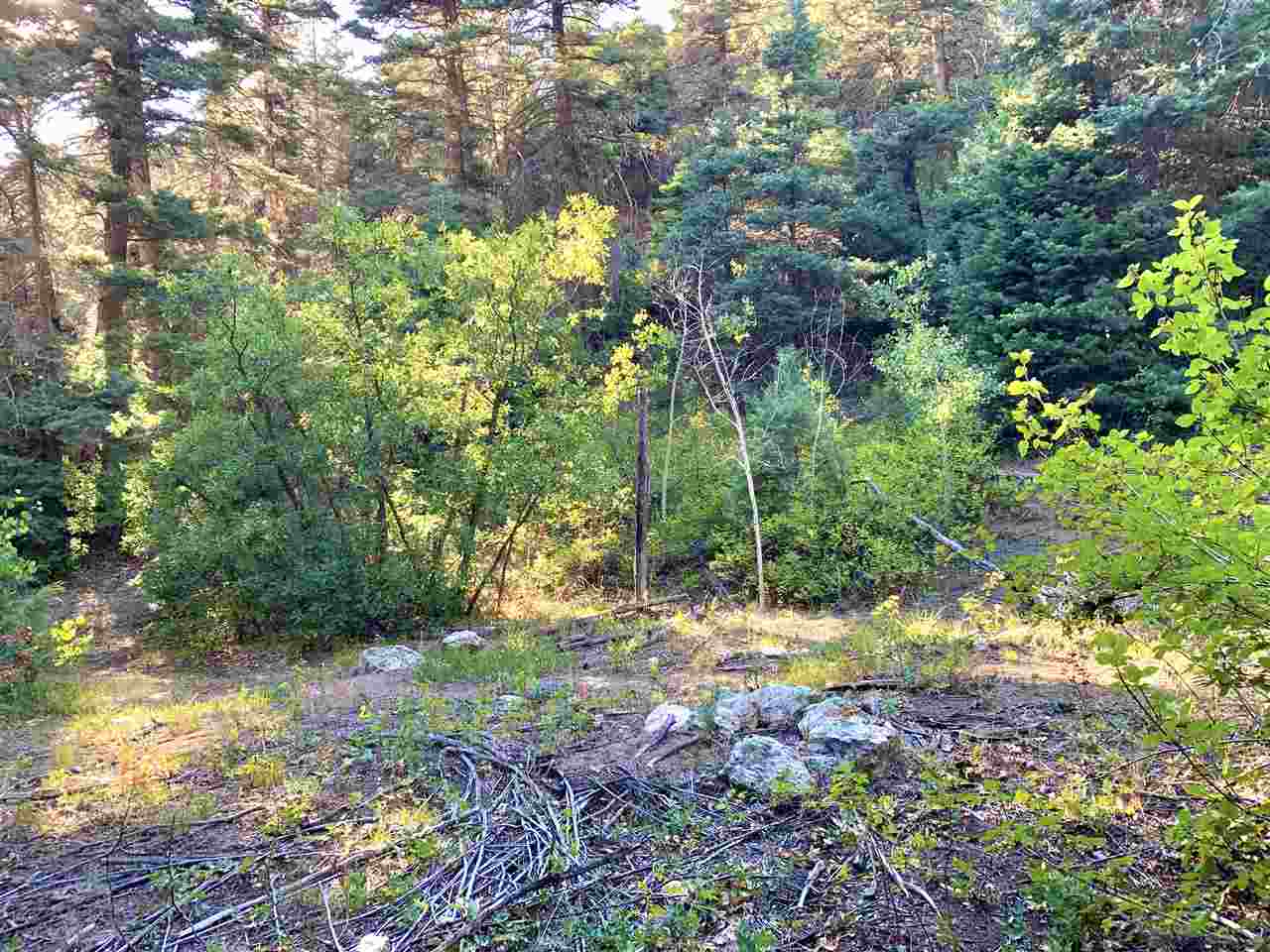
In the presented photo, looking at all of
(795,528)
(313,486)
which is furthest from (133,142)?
(795,528)

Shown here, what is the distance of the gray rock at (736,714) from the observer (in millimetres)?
4508

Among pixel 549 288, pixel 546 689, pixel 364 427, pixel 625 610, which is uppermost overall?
pixel 549 288

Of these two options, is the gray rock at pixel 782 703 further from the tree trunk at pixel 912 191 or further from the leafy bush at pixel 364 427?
the tree trunk at pixel 912 191

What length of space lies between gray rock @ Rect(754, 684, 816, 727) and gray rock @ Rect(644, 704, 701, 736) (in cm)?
39

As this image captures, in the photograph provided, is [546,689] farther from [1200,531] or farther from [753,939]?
[1200,531]

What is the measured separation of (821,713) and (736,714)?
0.55 meters

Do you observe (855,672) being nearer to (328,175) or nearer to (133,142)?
(133,142)

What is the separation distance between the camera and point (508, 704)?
548 cm

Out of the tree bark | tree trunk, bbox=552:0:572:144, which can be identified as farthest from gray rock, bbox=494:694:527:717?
tree trunk, bbox=552:0:572:144

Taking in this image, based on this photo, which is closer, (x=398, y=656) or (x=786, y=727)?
(x=786, y=727)

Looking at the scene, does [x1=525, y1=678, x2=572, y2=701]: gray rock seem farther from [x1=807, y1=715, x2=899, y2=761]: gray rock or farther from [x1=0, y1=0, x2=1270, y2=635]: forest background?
[x1=0, y1=0, x2=1270, y2=635]: forest background

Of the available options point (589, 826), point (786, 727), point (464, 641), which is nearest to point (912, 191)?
point (464, 641)

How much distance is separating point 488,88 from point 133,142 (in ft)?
25.4

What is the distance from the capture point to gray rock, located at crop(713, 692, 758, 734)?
451cm
